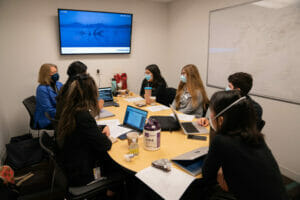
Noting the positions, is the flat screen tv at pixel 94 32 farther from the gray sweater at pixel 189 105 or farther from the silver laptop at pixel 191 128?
the silver laptop at pixel 191 128

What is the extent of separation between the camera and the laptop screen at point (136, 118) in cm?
180

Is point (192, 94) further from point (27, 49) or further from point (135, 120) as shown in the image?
→ point (27, 49)

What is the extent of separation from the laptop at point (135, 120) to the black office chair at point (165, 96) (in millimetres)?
1163

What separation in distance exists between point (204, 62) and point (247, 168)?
290cm

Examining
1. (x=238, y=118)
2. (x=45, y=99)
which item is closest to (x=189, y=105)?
(x=238, y=118)

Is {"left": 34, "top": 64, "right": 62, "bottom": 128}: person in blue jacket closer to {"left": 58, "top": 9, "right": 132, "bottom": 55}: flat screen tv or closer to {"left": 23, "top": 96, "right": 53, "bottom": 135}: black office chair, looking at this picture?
{"left": 23, "top": 96, "right": 53, "bottom": 135}: black office chair

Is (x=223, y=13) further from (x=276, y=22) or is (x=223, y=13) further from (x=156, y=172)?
(x=156, y=172)

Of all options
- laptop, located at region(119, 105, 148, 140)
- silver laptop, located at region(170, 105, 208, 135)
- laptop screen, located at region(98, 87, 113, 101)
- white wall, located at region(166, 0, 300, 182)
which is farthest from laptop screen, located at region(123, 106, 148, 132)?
white wall, located at region(166, 0, 300, 182)

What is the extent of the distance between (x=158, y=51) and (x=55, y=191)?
11.4ft

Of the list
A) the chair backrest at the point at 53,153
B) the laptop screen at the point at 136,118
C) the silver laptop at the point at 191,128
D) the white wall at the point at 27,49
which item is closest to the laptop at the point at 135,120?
the laptop screen at the point at 136,118

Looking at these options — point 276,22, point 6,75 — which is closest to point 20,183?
point 6,75

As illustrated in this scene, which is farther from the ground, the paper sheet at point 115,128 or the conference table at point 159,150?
the paper sheet at point 115,128

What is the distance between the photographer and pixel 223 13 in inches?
123

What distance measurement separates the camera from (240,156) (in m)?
1.02
